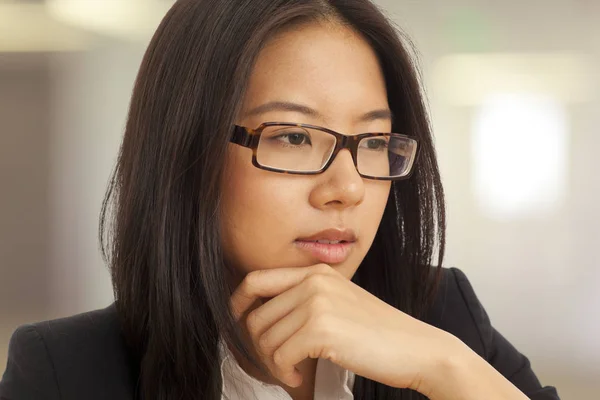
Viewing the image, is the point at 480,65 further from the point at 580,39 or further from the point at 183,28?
the point at 183,28

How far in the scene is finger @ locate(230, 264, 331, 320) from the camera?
49.1 inches

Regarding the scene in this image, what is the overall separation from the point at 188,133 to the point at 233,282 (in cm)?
35

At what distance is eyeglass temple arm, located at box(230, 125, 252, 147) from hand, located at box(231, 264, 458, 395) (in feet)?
0.74

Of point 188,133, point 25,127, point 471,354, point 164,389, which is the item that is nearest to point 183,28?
point 188,133

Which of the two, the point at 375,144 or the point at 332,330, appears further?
the point at 375,144

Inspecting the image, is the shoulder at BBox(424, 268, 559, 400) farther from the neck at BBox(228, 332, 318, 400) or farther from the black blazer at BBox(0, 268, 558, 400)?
the black blazer at BBox(0, 268, 558, 400)

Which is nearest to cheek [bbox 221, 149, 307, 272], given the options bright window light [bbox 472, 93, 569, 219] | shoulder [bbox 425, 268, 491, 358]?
shoulder [bbox 425, 268, 491, 358]

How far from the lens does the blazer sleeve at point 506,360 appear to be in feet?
5.20

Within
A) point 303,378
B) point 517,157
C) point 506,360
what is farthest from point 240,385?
point 517,157

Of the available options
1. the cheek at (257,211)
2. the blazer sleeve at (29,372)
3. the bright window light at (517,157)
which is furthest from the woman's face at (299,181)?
the bright window light at (517,157)

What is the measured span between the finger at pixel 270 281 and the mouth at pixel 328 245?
0.03 m

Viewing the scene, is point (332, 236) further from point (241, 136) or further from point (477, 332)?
point (477, 332)

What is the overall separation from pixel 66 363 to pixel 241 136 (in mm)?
515

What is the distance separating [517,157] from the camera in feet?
10.3
